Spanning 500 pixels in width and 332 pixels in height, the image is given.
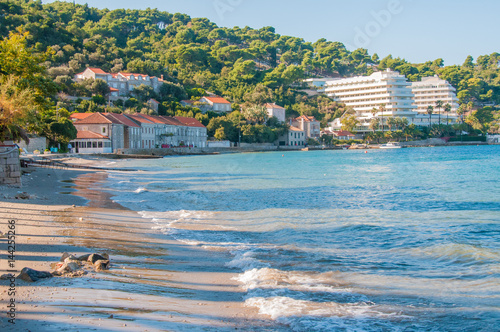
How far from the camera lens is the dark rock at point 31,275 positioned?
6.32 m

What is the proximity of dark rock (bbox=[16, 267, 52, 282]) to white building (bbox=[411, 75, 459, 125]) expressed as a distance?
15082cm

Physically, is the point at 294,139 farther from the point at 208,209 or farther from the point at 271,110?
the point at 208,209

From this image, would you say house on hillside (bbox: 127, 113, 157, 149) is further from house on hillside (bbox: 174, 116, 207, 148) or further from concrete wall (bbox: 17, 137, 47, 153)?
concrete wall (bbox: 17, 137, 47, 153)

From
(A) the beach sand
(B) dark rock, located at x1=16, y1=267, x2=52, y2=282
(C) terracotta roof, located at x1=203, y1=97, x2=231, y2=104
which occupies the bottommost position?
(A) the beach sand

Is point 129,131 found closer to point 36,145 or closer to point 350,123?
point 36,145

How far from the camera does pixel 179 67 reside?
442ft

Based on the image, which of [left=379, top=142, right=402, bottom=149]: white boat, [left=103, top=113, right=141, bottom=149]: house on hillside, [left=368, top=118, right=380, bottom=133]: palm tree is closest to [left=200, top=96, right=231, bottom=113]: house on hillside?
[left=103, top=113, right=141, bottom=149]: house on hillside

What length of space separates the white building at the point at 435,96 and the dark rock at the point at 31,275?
151 metres

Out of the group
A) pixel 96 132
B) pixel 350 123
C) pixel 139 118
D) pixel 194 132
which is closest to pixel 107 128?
pixel 96 132

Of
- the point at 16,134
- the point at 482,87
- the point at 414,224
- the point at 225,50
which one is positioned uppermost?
the point at 225,50

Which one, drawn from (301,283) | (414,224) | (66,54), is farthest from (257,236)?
(66,54)

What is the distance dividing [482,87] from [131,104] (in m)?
136

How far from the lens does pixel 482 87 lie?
166 meters

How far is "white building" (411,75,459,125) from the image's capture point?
491ft
